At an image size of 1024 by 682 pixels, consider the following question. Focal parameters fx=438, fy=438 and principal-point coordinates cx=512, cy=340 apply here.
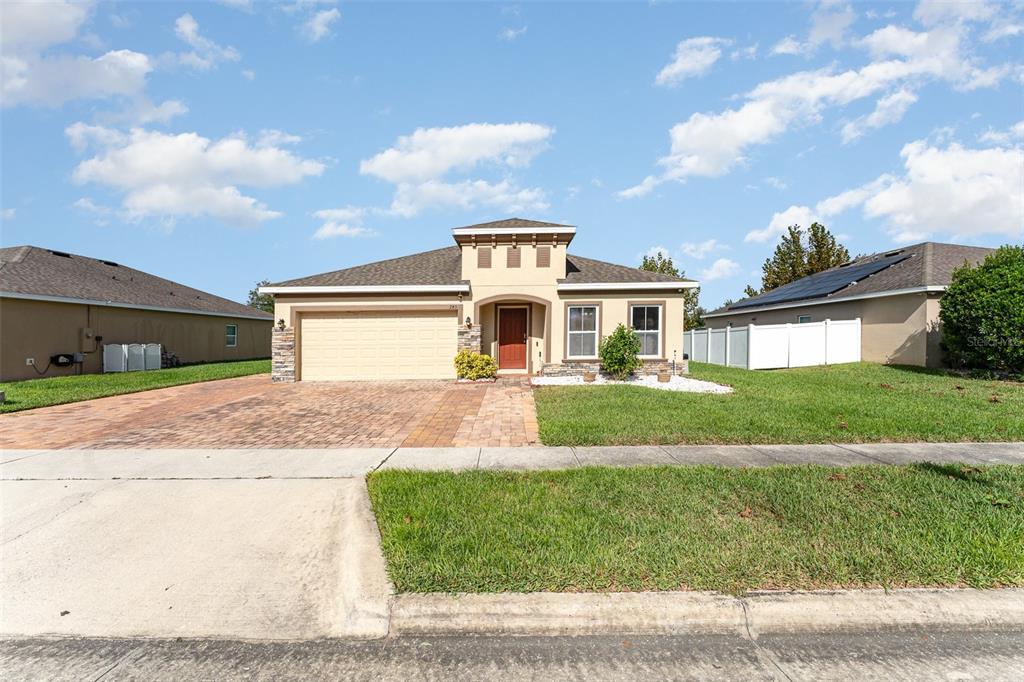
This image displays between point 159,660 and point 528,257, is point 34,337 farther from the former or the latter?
point 159,660

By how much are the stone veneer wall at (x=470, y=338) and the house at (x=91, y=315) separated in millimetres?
14985

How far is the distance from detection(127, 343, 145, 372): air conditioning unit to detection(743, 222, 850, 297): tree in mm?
35392

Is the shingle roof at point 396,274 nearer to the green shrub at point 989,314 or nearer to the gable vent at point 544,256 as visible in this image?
the gable vent at point 544,256

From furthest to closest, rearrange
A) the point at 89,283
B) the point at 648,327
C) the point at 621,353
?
the point at 89,283 < the point at 648,327 < the point at 621,353

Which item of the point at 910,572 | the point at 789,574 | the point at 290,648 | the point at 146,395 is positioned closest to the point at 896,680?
the point at 789,574

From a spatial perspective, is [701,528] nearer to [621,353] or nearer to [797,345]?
[621,353]

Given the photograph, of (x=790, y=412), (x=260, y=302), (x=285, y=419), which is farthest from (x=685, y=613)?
(x=260, y=302)

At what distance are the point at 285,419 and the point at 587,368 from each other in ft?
30.0

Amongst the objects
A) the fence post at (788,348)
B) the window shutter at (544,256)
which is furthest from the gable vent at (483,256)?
the fence post at (788,348)

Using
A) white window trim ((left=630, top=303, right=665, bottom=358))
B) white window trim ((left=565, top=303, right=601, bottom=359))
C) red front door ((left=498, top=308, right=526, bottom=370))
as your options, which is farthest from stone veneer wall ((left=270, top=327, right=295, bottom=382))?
white window trim ((left=630, top=303, right=665, bottom=358))

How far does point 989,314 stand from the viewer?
12.8 metres

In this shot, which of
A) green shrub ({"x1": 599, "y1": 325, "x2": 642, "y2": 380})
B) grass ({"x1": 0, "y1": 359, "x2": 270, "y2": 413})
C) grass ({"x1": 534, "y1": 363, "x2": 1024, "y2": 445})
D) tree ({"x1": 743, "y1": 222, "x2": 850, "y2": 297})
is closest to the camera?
grass ({"x1": 534, "y1": 363, "x2": 1024, "y2": 445})

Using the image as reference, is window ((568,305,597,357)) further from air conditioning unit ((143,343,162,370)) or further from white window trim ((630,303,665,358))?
air conditioning unit ((143,343,162,370))

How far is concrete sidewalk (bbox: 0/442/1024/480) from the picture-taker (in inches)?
212
